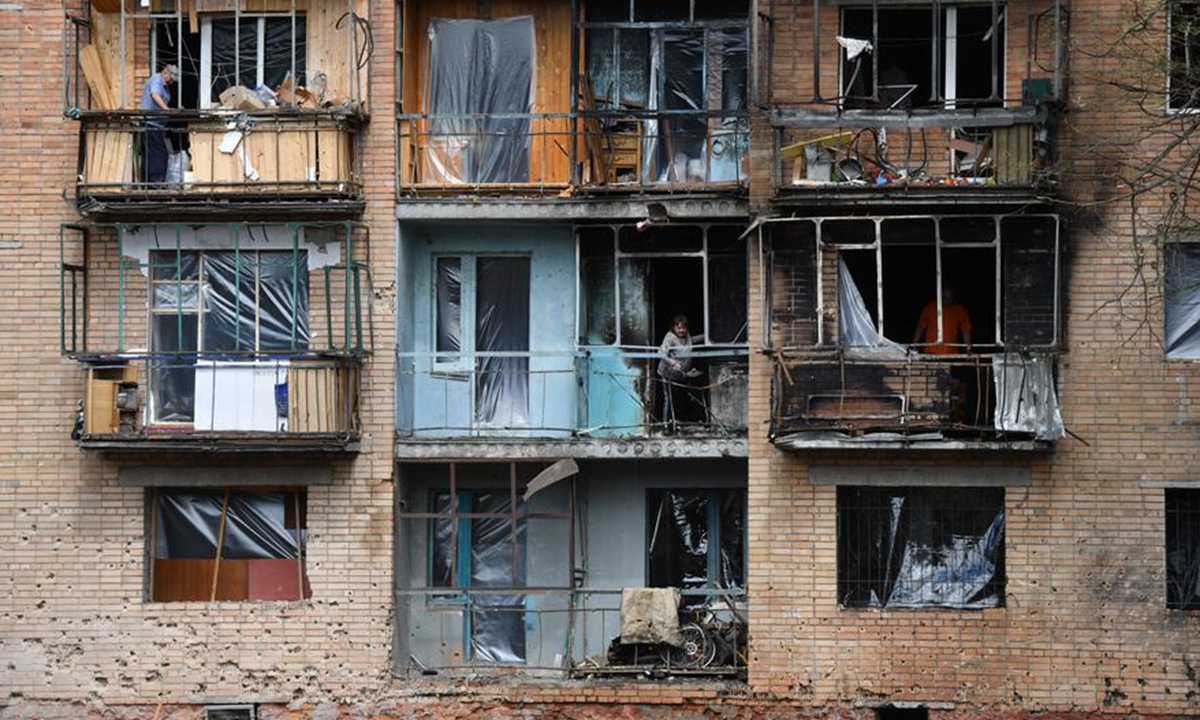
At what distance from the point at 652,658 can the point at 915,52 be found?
792 cm

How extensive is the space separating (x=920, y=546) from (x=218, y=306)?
886 centimetres

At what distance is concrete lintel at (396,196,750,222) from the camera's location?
70.8ft

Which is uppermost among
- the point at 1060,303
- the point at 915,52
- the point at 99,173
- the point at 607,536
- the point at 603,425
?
the point at 915,52

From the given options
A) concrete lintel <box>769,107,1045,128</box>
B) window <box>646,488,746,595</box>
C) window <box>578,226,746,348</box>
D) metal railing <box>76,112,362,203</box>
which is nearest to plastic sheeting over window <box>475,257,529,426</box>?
window <box>578,226,746,348</box>

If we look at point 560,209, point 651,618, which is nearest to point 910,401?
point 651,618

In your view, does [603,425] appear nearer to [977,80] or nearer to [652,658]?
[652,658]

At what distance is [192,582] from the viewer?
72.4 ft

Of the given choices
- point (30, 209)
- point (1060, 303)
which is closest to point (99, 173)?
point (30, 209)

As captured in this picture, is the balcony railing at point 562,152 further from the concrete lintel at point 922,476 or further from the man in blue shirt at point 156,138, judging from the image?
the concrete lintel at point 922,476

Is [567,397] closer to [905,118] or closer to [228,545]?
[228,545]

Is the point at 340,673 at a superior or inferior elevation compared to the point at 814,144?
inferior

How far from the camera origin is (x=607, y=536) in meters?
22.7

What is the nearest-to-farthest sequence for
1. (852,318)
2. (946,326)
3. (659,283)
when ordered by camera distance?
(852,318), (946,326), (659,283)

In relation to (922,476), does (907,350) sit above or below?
above
